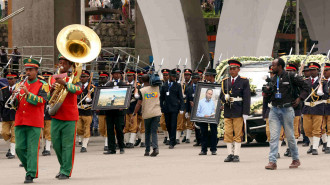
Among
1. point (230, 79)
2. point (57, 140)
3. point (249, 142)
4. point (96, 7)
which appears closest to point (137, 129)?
point (249, 142)

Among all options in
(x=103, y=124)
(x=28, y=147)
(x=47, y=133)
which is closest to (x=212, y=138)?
(x=103, y=124)

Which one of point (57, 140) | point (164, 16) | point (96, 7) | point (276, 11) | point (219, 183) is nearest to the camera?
point (219, 183)

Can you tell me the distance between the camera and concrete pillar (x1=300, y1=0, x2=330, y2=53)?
120 ft

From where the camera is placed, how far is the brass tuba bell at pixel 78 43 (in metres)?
14.1

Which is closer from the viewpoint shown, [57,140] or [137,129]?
[57,140]

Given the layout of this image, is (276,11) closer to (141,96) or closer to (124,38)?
(141,96)

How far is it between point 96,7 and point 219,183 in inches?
1611

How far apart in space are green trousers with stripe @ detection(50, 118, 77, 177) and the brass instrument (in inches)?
10.4

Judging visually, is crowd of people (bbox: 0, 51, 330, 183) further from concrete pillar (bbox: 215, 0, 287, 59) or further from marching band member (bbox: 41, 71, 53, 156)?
concrete pillar (bbox: 215, 0, 287, 59)

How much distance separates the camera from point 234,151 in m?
16.9

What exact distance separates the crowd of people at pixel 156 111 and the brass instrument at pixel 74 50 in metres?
0.05

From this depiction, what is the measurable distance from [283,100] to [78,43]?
3617 mm

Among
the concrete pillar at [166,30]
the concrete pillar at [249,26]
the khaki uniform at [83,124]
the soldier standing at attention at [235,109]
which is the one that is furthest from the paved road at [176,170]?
the concrete pillar at [166,30]

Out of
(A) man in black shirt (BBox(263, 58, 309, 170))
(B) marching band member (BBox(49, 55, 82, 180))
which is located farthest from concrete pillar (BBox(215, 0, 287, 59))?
(B) marching band member (BBox(49, 55, 82, 180))
